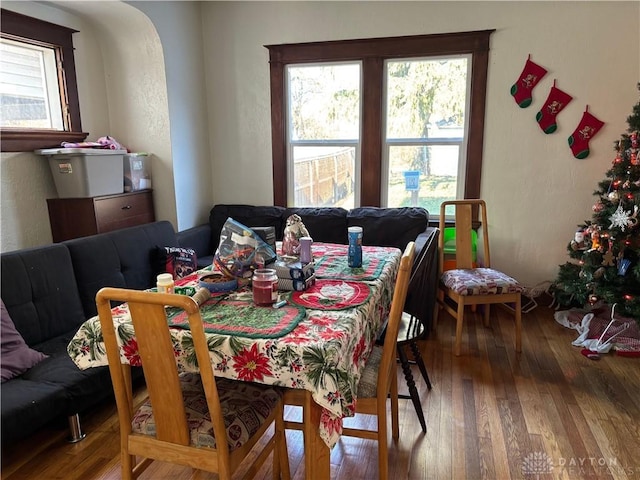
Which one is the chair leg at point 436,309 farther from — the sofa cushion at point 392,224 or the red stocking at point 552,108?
the red stocking at point 552,108

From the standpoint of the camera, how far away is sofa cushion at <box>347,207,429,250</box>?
3.40m

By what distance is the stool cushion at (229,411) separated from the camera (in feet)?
4.34

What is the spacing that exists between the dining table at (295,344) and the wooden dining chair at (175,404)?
0.11 m

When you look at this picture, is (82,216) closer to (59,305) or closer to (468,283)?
(59,305)

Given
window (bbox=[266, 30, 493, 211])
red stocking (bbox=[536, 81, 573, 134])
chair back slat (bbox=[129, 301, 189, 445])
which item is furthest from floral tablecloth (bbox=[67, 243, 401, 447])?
red stocking (bbox=[536, 81, 573, 134])

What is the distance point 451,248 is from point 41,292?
9.09 ft

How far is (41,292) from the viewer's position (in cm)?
223

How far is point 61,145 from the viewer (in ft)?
9.77

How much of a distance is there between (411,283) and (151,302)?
3.64ft

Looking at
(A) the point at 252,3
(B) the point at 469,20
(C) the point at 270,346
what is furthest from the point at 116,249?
(B) the point at 469,20

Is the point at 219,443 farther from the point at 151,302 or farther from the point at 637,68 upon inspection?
the point at 637,68

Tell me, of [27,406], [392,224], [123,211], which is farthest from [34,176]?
[392,224]

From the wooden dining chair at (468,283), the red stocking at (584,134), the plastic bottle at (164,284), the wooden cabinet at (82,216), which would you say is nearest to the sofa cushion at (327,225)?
the wooden dining chair at (468,283)

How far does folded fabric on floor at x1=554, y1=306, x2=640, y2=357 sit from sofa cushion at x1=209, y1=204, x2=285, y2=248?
2.39 metres
